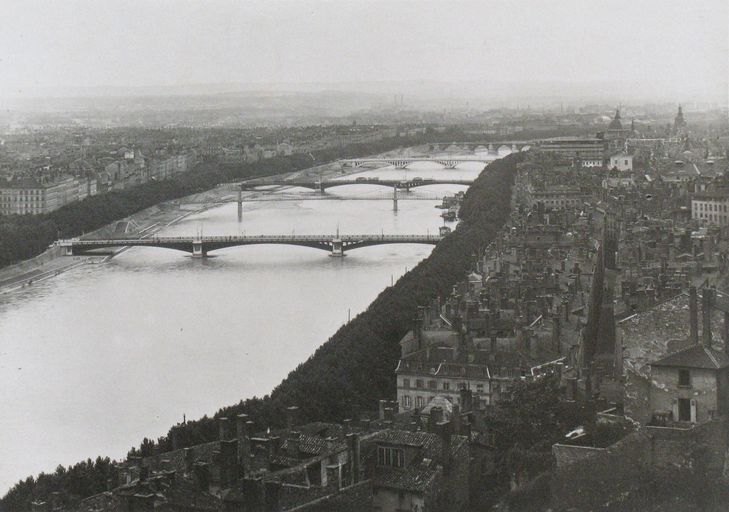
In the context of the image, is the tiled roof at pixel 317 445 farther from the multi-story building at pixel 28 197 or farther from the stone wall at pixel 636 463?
the multi-story building at pixel 28 197

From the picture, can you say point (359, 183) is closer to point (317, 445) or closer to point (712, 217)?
point (712, 217)

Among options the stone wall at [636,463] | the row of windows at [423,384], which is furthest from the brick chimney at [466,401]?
the stone wall at [636,463]

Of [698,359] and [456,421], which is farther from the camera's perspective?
[456,421]

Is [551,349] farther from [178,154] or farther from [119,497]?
[178,154]

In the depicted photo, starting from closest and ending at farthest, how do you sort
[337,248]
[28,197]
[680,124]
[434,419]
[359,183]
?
[434,419] → [337,248] → [28,197] → [359,183] → [680,124]

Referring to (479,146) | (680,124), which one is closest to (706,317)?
(680,124)

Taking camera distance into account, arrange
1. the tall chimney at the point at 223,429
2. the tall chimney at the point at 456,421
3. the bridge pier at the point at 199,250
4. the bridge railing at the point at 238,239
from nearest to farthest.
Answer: the tall chimney at the point at 223,429
the tall chimney at the point at 456,421
the bridge railing at the point at 238,239
the bridge pier at the point at 199,250

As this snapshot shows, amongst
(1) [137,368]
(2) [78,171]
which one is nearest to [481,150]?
(2) [78,171]
